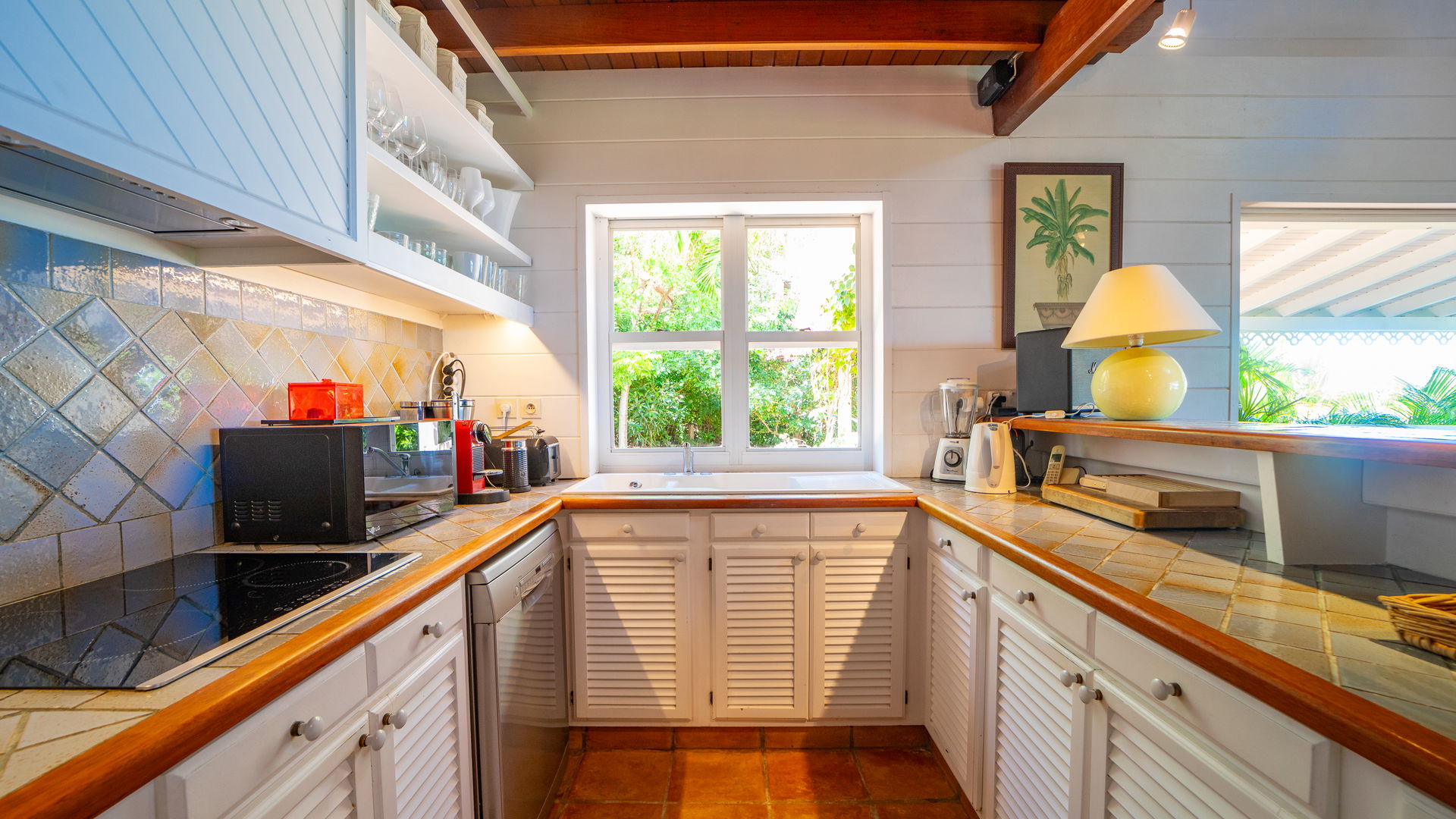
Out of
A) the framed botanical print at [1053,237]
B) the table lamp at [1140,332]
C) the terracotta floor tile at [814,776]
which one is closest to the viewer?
the table lamp at [1140,332]

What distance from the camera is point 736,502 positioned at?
77.4 inches

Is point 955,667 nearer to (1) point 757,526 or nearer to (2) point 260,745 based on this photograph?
(1) point 757,526

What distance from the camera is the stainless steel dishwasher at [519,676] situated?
1353 mm

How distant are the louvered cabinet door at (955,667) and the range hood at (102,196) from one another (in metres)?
1.89

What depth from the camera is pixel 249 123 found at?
0.97 metres

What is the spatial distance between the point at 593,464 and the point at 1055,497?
180 cm

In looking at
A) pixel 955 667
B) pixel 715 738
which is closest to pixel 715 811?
pixel 715 738

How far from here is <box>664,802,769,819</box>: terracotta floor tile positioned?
1.71 metres

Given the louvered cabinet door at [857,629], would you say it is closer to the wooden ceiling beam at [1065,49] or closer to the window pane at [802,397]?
the window pane at [802,397]

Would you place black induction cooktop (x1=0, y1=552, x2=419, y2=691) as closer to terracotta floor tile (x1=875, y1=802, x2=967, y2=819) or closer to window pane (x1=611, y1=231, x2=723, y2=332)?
terracotta floor tile (x1=875, y1=802, x2=967, y2=819)

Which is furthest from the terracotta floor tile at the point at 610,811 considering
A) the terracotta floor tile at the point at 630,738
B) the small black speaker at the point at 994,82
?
the small black speaker at the point at 994,82

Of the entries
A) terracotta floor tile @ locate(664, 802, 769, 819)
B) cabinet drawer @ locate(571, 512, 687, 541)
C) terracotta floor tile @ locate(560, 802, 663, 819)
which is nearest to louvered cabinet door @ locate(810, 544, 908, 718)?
terracotta floor tile @ locate(664, 802, 769, 819)

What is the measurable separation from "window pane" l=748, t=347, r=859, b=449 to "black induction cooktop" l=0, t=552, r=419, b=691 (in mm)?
1736

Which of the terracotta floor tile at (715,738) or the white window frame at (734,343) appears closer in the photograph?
the terracotta floor tile at (715,738)
